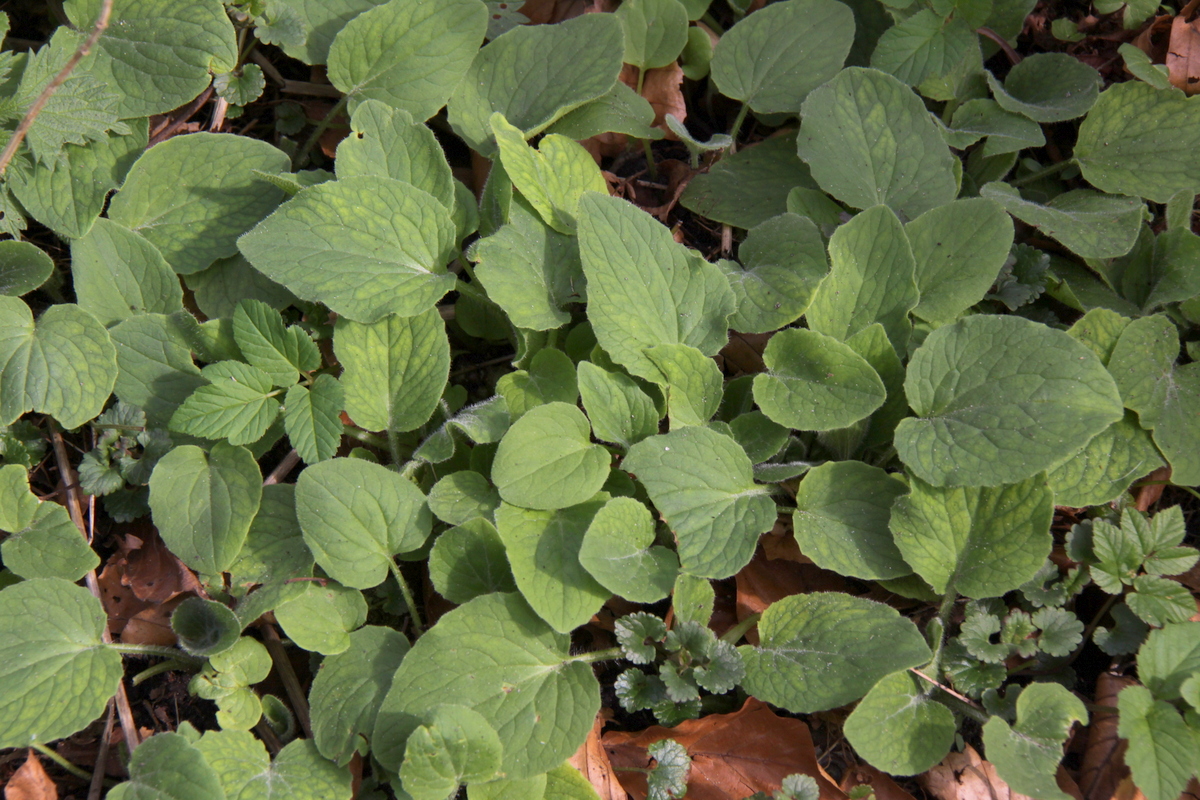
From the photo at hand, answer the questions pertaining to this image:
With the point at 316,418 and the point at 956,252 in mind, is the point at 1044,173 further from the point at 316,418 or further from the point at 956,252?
the point at 316,418

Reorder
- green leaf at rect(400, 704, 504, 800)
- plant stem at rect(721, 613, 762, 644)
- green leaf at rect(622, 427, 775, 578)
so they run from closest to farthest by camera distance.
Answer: green leaf at rect(400, 704, 504, 800), green leaf at rect(622, 427, 775, 578), plant stem at rect(721, 613, 762, 644)

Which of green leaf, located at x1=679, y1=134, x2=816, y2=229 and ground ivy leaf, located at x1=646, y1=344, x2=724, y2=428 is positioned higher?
green leaf, located at x1=679, y1=134, x2=816, y2=229

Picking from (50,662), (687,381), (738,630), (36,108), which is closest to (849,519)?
(738,630)

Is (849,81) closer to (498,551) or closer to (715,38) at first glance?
(715,38)

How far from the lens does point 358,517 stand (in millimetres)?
2408

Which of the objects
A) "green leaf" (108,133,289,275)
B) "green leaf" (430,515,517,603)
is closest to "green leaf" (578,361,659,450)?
"green leaf" (430,515,517,603)

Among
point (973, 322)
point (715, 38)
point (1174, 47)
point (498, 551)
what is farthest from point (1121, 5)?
point (498, 551)

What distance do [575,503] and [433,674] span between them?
616 millimetres

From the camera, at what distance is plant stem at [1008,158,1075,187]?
309 cm

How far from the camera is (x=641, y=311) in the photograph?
8.29 feet

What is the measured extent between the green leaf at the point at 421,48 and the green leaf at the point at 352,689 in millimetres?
1816

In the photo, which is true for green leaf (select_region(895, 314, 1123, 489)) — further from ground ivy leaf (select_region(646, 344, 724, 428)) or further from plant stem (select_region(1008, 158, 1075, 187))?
plant stem (select_region(1008, 158, 1075, 187))

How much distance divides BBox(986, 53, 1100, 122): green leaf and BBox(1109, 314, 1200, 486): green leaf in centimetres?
85

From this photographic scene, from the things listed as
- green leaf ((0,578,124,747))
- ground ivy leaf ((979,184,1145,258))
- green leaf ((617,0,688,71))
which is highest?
green leaf ((617,0,688,71))
